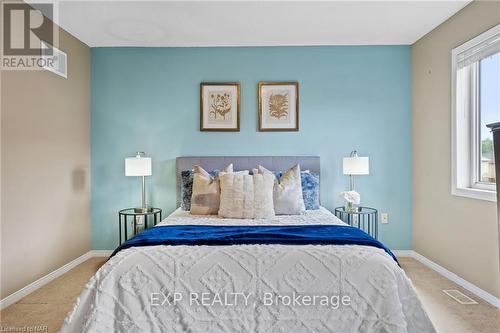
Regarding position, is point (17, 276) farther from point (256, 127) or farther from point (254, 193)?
point (256, 127)

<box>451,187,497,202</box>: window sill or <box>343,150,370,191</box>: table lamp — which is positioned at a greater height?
<box>343,150,370,191</box>: table lamp

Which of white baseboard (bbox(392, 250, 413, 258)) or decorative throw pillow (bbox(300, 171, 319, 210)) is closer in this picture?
decorative throw pillow (bbox(300, 171, 319, 210))

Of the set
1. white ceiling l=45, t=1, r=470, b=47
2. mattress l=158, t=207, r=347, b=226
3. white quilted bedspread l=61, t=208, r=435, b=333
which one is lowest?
white quilted bedspread l=61, t=208, r=435, b=333

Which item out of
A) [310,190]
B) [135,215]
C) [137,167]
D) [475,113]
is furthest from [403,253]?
[137,167]

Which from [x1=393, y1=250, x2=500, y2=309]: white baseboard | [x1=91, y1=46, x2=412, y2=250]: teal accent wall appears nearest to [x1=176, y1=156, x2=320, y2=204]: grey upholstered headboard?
[x1=91, y1=46, x2=412, y2=250]: teal accent wall

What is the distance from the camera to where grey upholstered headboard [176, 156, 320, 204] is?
385 centimetres

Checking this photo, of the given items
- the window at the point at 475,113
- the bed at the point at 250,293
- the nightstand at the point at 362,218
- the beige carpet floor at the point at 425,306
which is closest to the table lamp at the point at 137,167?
the beige carpet floor at the point at 425,306

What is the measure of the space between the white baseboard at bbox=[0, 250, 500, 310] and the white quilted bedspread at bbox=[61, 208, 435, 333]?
1344 mm

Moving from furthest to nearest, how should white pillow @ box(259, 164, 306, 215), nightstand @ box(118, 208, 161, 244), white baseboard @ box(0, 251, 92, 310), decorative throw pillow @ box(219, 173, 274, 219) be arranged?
nightstand @ box(118, 208, 161, 244) → white pillow @ box(259, 164, 306, 215) → decorative throw pillow @ box(219, 173, 274, 219) → white baseboard @ box(0, 251, 92, 310)

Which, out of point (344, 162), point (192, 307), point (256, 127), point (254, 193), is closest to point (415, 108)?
point (344, 162)

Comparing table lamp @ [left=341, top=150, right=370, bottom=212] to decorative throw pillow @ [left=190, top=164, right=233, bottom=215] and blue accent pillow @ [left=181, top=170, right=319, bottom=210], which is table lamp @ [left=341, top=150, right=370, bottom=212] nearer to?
blue accent pillow @ [left=181, top=170, right=319, bottom=210]

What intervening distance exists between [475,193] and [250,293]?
2293 millimetres

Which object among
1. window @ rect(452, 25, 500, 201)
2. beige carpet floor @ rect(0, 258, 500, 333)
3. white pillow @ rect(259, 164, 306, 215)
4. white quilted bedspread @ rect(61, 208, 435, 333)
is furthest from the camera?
white pillow @ rect(259, 164, 306, 215)

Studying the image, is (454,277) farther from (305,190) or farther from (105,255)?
(105,255)
